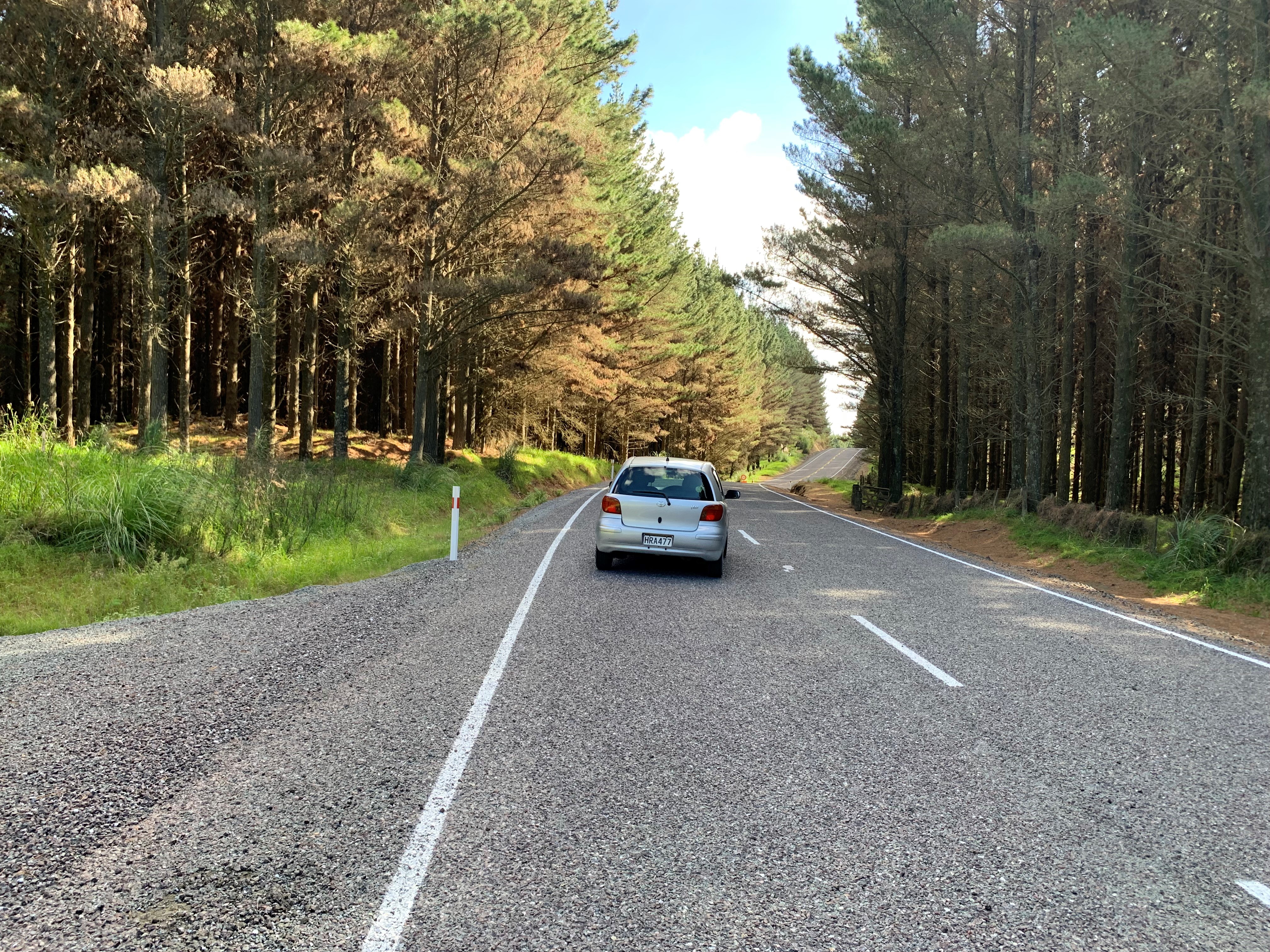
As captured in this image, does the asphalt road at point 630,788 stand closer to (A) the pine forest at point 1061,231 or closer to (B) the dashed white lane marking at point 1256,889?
(B) the dashed white lane marking at point 1256,889

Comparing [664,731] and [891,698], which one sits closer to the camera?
[664,731]

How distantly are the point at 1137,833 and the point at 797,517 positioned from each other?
1827 cm

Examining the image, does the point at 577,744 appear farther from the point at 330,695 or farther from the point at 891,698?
the point at 891,698

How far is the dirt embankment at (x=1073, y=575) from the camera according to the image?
30.3 ft

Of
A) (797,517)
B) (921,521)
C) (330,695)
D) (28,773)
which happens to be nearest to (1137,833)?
A: (330,695)

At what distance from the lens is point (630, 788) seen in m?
3.81

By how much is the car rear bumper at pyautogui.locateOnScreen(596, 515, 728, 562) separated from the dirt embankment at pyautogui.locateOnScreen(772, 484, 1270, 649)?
5225 millimetres

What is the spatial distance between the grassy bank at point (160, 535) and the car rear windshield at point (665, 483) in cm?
363

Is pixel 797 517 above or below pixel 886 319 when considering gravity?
below

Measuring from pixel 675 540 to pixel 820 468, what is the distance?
4157 inches

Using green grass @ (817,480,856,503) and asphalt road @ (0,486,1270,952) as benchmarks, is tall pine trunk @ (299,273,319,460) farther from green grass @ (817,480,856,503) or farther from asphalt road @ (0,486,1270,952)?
green grass @ (817,480,856,503)

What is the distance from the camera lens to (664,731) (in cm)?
458

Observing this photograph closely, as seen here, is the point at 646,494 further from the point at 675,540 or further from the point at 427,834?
the point at 427,834

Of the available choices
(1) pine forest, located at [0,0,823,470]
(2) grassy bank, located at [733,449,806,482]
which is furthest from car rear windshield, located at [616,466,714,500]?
(2) grassy bank, located at [733,449,806,482]
